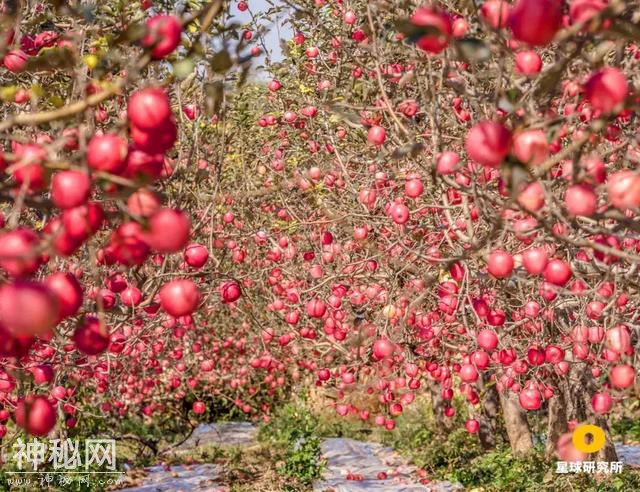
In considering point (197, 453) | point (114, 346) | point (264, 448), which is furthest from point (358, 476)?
point (114, 346)

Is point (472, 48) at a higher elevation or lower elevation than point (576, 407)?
higher

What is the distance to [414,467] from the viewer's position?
412 inches

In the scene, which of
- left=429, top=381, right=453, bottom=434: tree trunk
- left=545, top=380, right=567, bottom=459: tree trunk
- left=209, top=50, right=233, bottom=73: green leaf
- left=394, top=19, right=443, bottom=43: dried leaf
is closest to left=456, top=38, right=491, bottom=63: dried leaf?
left=394, top=19, right=443, bottom=43: dried leaf

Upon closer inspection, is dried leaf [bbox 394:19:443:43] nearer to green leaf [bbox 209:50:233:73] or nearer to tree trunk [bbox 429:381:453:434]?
green leaf [bbox 209:50:233:73]

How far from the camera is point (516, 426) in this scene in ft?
29.2

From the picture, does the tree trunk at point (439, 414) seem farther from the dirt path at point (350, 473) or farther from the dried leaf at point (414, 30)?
the dried leaf at point (414, 30)

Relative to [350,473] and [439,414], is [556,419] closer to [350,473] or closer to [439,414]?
[350,473]

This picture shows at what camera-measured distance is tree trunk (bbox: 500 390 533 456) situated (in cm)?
888

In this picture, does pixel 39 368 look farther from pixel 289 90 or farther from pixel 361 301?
pixel 289 90

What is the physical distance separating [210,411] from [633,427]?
8.24 m

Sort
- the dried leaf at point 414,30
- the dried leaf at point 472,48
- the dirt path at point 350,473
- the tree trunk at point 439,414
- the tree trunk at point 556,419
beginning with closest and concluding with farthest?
the dried leaf at point 414,30
the dried leaf at point 472,48
the tree trunk at point 556,419
the dirt path at point 350,473
the tree trunk at point 439,414

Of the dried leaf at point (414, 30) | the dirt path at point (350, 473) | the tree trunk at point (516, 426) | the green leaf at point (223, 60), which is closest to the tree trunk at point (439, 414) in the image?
the dirt path at point (350, 473)

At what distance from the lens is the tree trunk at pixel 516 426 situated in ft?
Answer: 29.1

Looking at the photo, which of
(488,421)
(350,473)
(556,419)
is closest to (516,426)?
(556,419)
